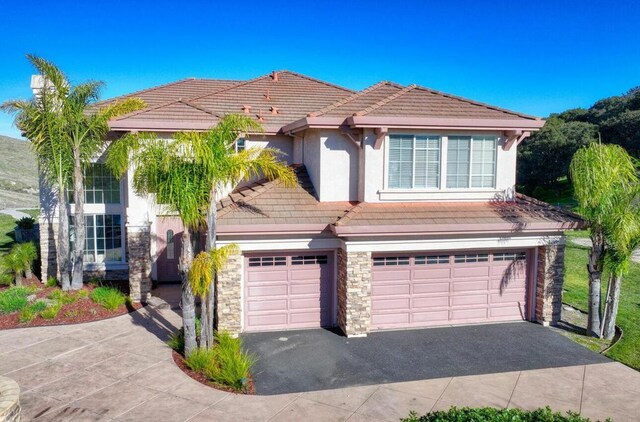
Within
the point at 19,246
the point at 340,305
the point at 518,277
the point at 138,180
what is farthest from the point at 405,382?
the point at 19,246

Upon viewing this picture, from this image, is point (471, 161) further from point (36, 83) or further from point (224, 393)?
point (36, 83)

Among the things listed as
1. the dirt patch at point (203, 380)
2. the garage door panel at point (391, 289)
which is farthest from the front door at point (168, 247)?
the garage door panel at point (391, 289)

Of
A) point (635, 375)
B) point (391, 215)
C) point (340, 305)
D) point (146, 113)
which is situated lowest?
point (635, 375)

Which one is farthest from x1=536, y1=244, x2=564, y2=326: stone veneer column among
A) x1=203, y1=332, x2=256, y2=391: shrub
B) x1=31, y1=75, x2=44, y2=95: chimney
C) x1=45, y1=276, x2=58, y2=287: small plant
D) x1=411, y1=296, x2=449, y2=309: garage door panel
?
→ x1=31, y1=75, x2=44, y2=95: chimney

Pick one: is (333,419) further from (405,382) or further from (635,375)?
(635,375)

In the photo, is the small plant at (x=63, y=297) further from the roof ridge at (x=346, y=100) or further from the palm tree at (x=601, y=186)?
the palm tree at (x=601, y=186)

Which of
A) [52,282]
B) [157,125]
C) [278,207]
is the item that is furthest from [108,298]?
[278,207]
